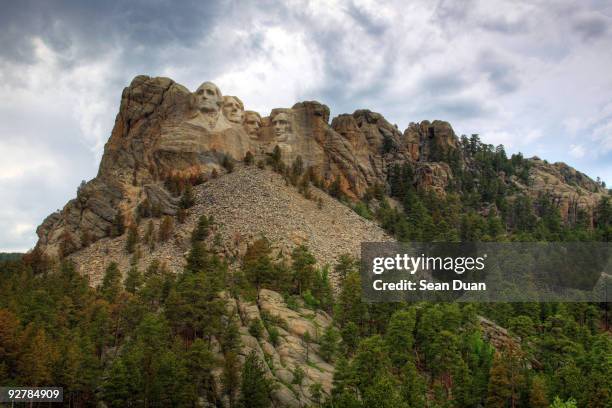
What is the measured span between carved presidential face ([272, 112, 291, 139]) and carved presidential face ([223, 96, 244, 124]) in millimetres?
7633

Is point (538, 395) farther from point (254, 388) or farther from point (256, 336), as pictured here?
point (256, 336)

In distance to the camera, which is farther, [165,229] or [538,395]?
[165,229]

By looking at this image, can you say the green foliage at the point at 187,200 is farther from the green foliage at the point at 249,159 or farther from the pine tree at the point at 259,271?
the pine tree at the point at 259,271

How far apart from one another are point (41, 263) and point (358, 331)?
49.7 metres

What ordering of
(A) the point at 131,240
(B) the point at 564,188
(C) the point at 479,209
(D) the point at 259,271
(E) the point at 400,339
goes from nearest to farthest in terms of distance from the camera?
1. (E) the point at 400,339
2. (D) the point at 259,271
3. (A) the point at 131,240
4. (C) the point at 479,209
5. (B) the point at 564,188

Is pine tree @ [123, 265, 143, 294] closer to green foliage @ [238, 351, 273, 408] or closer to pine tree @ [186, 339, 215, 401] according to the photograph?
pine tree @ [186, 339, 215, 401]

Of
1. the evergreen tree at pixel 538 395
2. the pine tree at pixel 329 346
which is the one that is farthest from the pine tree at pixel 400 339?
the evergreen tree at pixel 538 395

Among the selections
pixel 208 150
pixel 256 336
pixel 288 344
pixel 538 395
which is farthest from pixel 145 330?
pixel 208 150

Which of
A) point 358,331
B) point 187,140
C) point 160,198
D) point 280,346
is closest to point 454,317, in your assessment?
point 358,331

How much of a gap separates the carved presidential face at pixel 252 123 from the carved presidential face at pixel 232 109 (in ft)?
11.9

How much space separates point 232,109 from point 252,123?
669 cm

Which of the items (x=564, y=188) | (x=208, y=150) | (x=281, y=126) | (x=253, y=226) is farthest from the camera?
(x=564, y=188)

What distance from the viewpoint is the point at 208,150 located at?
11862cm

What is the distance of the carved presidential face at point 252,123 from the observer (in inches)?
5226
